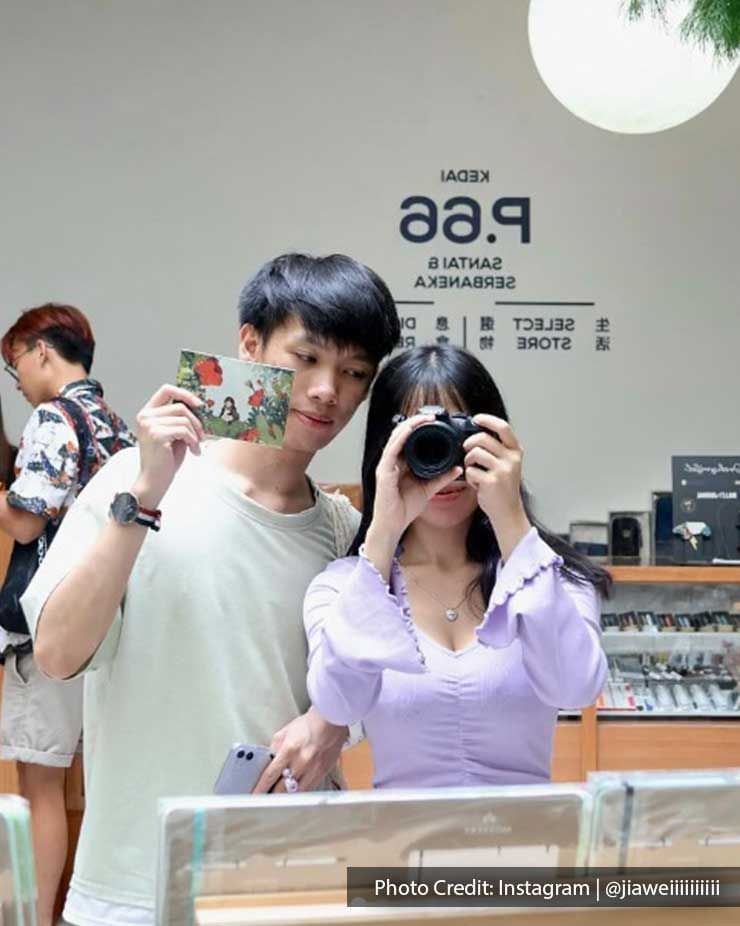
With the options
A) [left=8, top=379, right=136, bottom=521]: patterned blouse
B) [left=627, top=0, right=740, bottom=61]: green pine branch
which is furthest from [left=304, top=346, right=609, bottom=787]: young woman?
[left=8, top=379, right=136, bottom=521]: patterned blouse

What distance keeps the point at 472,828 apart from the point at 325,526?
71cm

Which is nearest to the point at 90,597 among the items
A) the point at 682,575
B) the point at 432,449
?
the point at 432,449

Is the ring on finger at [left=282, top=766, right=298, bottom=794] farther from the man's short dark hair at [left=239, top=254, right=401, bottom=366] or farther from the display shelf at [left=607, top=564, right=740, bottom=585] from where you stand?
the display shelf at [left=607, top=564, right=740, bottom=585]

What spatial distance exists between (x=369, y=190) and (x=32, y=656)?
2.08 m

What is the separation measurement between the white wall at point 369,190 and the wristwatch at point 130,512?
298 cm

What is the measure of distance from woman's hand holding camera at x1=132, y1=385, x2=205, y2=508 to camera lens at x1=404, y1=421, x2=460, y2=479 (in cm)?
24

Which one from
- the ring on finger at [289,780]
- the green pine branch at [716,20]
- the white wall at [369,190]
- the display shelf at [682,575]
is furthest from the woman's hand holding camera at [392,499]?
the white wall at [369,190]

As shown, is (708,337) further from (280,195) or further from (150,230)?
(150,230)

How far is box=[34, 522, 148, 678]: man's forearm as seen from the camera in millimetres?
1332

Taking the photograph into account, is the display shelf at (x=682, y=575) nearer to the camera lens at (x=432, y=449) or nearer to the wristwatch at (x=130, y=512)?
the camera lens at (x=432, y=449)

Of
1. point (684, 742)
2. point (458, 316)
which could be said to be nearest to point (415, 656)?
point (684, 742)

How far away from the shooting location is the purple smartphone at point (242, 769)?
136 cm

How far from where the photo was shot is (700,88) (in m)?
2.73

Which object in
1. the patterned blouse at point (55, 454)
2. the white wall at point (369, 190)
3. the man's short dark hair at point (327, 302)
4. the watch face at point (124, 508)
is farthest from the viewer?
the white wall at point (369, 190)
